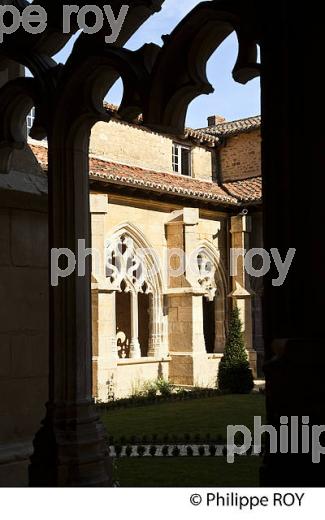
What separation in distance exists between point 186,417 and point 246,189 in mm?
8224

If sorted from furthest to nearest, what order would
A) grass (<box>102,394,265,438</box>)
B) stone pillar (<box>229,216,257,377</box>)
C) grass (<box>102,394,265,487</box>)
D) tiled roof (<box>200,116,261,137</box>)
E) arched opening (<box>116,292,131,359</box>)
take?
1. tiled roof (<box>200,116,261,137</box>)
2. arched opening (<box>116,292,131,359</box>)
3. stone pillar (<box>229,216,257,377</box>)
4. grass (<box>102,394,265,438</box>)
5. grass (<box>102,394,265,487</box>)

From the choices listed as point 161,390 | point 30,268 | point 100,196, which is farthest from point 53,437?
point 161,390

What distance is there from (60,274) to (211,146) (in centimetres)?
1645

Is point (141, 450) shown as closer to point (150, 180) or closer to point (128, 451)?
point (128, 451)

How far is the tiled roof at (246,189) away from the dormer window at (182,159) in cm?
106

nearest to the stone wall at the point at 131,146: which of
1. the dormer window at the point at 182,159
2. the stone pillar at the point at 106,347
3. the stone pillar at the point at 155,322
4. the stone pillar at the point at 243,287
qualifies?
the dormer window at the point at 182,159

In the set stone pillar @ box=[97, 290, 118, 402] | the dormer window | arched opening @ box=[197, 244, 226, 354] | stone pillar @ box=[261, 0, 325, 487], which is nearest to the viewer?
stone pillar @ box=[261, 0, 325, 487]

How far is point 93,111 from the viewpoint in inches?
117

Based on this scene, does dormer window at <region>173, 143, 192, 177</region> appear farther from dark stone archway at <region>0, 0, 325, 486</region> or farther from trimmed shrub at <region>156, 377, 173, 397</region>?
dark stone archway at <region>0, 0, 325, 486</region>

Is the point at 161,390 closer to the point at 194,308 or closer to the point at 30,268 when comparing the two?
the point at 194,308

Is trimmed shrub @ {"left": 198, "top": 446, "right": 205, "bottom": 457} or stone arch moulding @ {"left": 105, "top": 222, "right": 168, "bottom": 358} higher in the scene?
stone arch moulding @ {"left": 105, "top": 222, "right": 168, "bottom": 358}

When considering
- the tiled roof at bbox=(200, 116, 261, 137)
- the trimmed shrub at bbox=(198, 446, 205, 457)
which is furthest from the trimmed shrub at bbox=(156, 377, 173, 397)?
the tiled roof at bbox=(200, 116, 261, 137)

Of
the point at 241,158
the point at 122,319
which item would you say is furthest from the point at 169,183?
the point at 122,319

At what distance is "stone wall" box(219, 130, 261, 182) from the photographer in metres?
18.8
